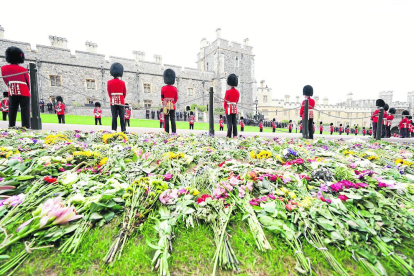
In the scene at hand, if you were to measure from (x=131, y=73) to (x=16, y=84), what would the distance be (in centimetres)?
2620

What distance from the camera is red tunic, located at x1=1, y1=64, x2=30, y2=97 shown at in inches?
192

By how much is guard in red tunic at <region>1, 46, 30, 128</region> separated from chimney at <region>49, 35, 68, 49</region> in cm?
2682

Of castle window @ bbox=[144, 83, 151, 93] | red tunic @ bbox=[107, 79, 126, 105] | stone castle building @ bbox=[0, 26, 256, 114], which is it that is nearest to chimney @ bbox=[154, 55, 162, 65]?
stone castle building @ bbox=[0, 26, 256, 114]

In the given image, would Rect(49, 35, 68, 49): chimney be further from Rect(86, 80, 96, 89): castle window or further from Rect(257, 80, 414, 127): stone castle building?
Rect(257, 80, 414, 127): stone castle building

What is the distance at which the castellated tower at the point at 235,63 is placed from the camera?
36.6 meters

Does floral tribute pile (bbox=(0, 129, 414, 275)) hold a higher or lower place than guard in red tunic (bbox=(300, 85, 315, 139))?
lower

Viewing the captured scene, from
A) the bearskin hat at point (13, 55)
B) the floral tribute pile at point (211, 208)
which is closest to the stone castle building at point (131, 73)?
the bearskin hat at point (13, 55)

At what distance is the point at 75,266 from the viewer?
1.11 metres

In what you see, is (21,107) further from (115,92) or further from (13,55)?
(115,92)

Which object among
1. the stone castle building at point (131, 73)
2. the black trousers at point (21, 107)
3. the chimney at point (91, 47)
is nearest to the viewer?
the black trousers at point (21, 107)

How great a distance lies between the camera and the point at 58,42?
2600cm

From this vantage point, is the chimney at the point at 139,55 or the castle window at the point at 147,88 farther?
the chimney at the point at 139,55

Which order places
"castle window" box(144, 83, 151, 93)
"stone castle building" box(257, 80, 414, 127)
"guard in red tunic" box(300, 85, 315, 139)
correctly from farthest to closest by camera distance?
"stone castle building" box(257, 80, 414, 127), "castle window" box(144, 83, 151, 93), "guard in red tunic" box(300, 85, 315, 139)

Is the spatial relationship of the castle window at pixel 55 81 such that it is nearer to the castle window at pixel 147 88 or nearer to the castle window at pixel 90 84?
the castle window at pixel 90 84
